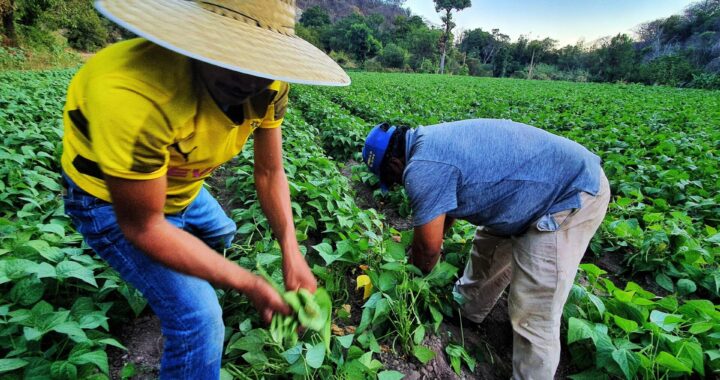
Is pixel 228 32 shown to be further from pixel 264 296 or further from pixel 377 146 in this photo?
pixel 377 146

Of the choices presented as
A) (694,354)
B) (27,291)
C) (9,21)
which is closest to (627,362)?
(694,354)

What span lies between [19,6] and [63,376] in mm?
23105

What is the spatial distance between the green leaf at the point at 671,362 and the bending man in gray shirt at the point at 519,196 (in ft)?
1.31

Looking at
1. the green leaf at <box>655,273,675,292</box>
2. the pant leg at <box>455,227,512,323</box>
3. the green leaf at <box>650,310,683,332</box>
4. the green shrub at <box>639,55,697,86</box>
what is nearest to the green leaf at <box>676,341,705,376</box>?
the green leaf at <box>650,310,683,332</box>

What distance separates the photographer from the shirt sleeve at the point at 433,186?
158 cm

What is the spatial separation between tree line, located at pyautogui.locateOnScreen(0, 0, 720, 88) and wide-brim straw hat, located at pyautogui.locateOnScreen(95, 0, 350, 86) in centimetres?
1926

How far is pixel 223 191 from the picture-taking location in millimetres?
3570

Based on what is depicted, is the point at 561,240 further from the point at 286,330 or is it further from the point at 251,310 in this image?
the point at 251,310

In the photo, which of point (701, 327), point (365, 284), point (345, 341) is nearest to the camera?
point (345, 341)

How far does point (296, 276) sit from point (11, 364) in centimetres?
100

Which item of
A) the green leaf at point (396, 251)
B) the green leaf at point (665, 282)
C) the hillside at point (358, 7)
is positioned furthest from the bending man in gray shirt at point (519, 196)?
the hillside at point (358, 7)

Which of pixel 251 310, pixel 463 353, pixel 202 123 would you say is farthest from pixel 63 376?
pixel 463 353

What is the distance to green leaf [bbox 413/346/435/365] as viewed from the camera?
5.68 feet

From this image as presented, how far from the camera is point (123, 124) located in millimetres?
832
